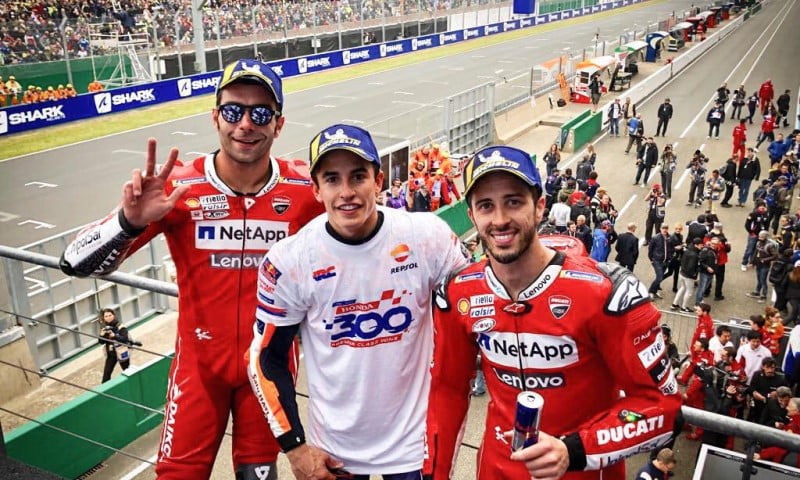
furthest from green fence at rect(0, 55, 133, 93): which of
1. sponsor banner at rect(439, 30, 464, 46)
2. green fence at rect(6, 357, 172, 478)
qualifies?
sponsor banner at rect(439, 30, 464, 46)

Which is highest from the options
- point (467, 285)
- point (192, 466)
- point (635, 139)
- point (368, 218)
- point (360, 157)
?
point (360, 157)

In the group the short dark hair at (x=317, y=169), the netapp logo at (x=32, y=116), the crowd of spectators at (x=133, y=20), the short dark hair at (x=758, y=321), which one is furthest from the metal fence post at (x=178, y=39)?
the short dark hair at (x=317, y=169)

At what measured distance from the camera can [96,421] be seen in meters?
9.87

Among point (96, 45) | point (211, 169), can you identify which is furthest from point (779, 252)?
point (96, 45)

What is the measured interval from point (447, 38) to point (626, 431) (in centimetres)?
5787

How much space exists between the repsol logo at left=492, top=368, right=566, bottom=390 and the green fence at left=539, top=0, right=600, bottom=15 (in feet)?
262

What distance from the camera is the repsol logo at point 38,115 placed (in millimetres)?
25984

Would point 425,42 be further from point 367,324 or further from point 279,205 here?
point 367,324

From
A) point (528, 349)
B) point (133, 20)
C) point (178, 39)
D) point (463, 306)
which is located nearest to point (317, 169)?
point (463, 306)

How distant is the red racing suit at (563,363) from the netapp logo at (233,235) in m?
1.02

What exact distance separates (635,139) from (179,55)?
2105cm

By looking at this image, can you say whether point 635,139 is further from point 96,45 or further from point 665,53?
point 665,53

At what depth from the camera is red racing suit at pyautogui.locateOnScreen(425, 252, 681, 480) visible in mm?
2656

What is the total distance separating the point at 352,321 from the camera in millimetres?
3100
